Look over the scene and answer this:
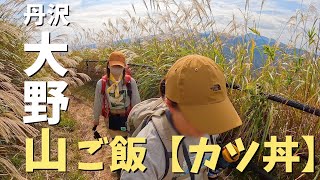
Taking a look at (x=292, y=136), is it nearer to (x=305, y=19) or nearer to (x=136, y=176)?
(x=305, y=19)

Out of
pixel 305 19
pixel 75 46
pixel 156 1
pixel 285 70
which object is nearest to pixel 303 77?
pixel 285 70

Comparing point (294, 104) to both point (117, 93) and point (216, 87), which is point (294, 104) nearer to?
point (216, 87)

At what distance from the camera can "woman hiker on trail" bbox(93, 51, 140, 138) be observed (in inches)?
151

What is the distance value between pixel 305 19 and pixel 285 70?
70 centimetres

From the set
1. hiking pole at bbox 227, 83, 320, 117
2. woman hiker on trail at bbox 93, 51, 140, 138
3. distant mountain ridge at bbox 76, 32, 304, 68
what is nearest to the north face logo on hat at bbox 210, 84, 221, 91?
hiking pole at bbox 227, 83, 320, 117

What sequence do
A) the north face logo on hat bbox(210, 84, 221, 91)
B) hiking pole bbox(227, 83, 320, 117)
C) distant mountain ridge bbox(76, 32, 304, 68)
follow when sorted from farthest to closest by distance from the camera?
distant mountain ridge bbox(76, 32, 304, 68) < hiking pole bbox(227, 83, 320, 117) < the north face logo on hat bbox(210, 84, 221, 91)

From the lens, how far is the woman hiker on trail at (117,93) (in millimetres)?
3846

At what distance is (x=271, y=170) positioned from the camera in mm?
3148

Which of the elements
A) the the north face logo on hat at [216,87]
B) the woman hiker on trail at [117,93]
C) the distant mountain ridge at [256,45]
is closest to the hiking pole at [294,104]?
the distant mountain ridge at [256,45]

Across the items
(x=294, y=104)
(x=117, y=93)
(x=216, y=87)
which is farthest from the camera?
(x=117, y=93)

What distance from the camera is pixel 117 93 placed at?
384 cm

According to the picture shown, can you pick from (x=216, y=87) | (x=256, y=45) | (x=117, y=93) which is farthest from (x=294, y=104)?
(x=117, y=93)

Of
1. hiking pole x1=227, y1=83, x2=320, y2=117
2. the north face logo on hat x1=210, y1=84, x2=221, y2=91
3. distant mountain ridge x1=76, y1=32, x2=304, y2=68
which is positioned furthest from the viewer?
distant mountain ridge x1=76, y1=32, x2=304, y2=68

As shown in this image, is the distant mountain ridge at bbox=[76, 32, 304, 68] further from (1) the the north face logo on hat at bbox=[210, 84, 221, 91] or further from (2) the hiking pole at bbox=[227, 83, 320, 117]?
(1) the the north face logo on hat at bbox=[210, 84, 221, 91]
